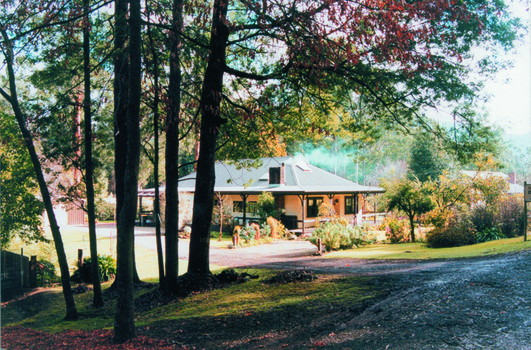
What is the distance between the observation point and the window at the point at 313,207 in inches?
1166

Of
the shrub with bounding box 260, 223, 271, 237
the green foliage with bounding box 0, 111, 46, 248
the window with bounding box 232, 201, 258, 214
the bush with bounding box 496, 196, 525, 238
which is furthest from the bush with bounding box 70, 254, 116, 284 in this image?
the bush with bounding box 496, 196, 525, 238

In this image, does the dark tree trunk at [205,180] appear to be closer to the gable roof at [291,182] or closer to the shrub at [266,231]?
the shrub at [266,231]

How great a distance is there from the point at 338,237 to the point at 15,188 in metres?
14.1

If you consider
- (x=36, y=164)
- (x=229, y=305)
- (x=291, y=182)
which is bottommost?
(x=229, y=305)

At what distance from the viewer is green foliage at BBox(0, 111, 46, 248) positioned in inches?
489

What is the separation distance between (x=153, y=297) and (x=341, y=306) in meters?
5.20

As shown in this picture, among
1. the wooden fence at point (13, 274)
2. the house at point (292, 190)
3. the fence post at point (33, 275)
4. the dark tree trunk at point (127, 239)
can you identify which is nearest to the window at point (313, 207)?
the house at point (292, 190)

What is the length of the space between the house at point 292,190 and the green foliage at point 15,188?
1471 centimetres

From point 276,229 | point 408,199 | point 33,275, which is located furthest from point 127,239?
point 276,229

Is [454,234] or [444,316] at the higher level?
[444,316]

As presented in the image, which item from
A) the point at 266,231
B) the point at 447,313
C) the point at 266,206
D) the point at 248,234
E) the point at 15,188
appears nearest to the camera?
the point at 447,313

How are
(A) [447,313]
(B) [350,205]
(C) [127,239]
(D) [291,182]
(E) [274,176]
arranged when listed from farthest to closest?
(B) [350,205] < (E) [274,176] < (D) [291,182] < (C) [127,239] < (A) [447,313]

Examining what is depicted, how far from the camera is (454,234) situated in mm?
18844

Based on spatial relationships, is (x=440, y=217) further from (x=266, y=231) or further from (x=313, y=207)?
(x=313, y=207)
